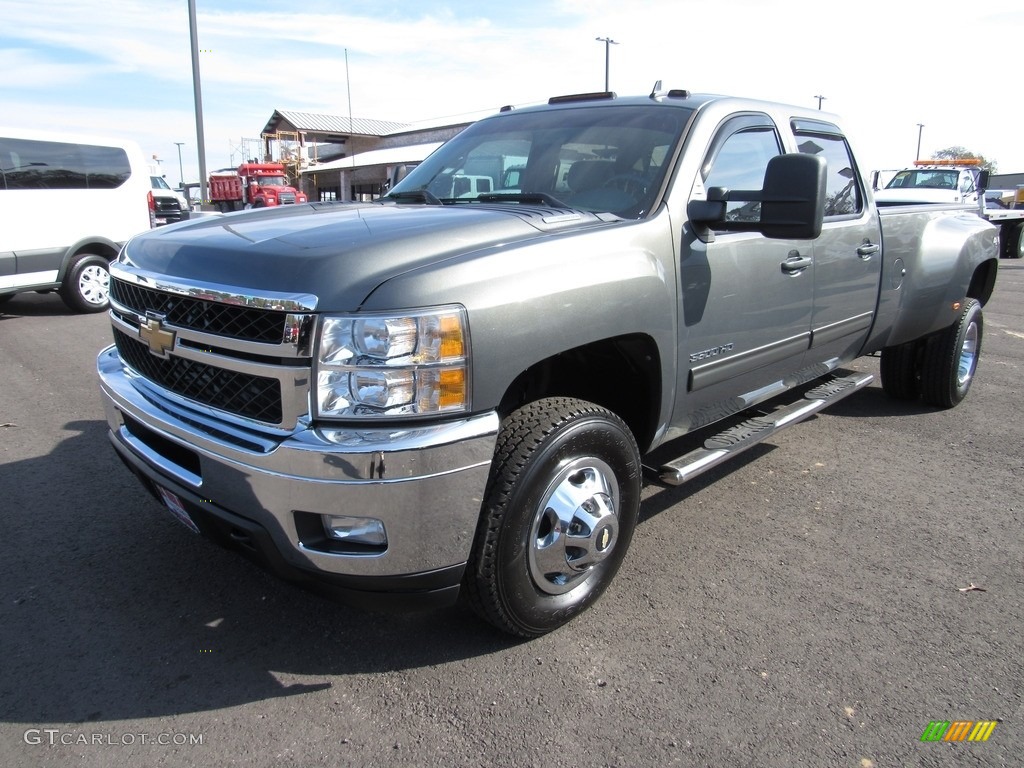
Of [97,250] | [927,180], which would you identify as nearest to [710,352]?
[97,250]

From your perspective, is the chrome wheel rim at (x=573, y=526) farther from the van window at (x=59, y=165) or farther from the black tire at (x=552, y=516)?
the van window at (x=59, y=165)

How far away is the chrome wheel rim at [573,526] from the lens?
8.51 ft

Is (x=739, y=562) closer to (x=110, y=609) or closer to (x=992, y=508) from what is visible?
(x=992, y=508)

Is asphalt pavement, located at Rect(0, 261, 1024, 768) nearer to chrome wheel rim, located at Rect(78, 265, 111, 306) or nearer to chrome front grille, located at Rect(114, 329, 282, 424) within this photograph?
chrome front grille, located at Rect(114, 329, 282, 424)

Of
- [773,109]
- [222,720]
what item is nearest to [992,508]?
[773,109]

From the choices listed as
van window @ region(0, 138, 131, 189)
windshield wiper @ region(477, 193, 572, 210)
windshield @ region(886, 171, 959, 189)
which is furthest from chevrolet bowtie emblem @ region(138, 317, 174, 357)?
windshield @ region(886, 171, 959, 189)

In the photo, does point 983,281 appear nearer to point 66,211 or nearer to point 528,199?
point 528,199

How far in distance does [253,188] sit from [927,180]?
2632cm

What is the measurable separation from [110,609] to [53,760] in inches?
31.1

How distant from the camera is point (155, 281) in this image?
2.58 metres

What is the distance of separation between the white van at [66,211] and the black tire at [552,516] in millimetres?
8068

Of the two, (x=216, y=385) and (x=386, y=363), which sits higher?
(x=386, y=363)

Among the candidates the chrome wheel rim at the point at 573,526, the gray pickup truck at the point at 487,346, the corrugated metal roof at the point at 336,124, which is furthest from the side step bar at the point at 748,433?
the corrugated metal roof at the point at 336,124

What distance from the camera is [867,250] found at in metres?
4.21
